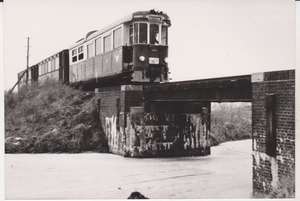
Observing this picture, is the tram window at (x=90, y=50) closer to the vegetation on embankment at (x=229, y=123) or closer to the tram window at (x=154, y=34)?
the tram window at (x=154, y=34)

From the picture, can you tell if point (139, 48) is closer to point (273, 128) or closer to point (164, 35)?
point (164, 35)

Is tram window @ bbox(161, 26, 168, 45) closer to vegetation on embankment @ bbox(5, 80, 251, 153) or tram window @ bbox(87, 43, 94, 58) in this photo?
tram window @ bbox(87, 43, 94, 58)

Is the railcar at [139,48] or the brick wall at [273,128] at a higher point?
the railcar at [139,48]

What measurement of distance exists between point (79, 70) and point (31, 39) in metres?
6.10

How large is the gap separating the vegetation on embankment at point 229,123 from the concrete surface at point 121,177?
7920 mm

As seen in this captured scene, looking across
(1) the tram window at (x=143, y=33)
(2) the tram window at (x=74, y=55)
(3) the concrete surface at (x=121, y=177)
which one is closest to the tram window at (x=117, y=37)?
(1) the tram window at (x=143, y=33)

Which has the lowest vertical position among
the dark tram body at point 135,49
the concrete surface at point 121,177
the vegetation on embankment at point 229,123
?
the concrete surface at point 121,177

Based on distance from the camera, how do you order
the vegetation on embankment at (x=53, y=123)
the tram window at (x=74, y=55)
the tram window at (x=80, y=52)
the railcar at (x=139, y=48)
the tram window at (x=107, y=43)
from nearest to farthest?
the railcar at (x=139, y=48), the vegetation on embankment at (x=53, y=123), the tram window at (x=107, y=43), the tram window at (x=80, y=52), the tram window at (x=74, y=55)

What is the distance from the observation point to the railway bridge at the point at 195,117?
8258 millimetres

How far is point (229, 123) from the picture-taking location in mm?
23984

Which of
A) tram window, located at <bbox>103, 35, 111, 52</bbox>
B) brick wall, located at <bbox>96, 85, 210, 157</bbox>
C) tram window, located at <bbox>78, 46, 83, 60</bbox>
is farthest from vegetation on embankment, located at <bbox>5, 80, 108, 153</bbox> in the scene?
tram window, located at <bbox>103, 35, 111, 52</bbox>

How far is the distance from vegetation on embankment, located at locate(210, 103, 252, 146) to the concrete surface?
7920 millimetres

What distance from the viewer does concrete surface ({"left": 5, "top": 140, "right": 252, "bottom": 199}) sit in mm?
9641

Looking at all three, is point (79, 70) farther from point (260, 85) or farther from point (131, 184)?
point (260, 85)
